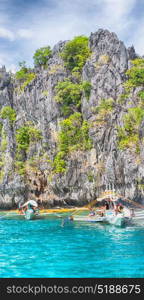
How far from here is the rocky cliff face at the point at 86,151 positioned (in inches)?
1526

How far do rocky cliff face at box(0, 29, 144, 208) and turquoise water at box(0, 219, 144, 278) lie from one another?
16611mm

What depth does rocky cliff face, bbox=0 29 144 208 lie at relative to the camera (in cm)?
3875

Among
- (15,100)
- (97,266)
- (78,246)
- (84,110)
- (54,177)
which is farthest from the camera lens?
(15,100)

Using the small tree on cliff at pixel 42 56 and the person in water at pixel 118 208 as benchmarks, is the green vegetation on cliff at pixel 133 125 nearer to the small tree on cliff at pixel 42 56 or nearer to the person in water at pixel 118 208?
the person in water at pixel 118 208

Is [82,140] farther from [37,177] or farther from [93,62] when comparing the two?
[93,62]

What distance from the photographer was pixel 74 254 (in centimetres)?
1471

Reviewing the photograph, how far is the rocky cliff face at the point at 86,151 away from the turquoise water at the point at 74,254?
54.5 ft

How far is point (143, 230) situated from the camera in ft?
71.8

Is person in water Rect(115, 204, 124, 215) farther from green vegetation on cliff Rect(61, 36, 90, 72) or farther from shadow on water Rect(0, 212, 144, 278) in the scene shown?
green vegetation on cliff Rect(61, 36, 90, 72)

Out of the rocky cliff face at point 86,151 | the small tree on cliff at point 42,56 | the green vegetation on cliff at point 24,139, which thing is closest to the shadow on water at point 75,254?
the rocky cliff face at point 86,151

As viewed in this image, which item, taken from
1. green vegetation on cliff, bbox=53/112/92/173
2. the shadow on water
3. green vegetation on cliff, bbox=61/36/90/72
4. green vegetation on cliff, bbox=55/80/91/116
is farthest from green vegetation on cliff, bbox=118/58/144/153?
the shadow on water

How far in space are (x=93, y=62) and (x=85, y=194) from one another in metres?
22.5

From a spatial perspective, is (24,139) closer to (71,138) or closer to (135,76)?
(71,138)

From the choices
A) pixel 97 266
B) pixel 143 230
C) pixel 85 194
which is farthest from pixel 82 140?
pixel 97 266
